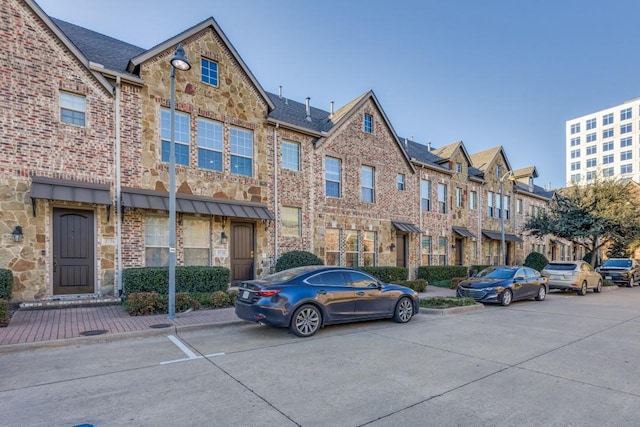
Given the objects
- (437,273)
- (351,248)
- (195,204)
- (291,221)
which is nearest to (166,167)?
(195,204)

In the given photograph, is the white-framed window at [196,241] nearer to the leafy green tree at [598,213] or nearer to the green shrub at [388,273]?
the green shrub at [388,273]

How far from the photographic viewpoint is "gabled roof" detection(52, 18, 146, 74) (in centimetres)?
1220

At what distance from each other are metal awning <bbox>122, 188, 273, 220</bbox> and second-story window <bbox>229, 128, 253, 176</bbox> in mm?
1388

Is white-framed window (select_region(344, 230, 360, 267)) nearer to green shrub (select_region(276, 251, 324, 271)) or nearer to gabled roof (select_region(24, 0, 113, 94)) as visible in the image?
green shrub (select_region(276, 251, 324, 271))

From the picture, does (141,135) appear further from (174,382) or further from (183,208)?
(174,382)

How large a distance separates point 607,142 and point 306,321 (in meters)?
94.5

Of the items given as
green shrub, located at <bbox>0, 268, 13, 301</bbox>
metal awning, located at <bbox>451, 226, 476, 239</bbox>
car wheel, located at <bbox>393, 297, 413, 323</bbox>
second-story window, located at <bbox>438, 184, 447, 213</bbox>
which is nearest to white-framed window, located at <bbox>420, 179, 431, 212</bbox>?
second-story window, located at <bbox>438, 184, 447, 213</bbox>

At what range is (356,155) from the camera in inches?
729

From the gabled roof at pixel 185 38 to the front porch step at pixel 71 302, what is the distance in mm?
7373

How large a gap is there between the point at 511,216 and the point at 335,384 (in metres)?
28.4

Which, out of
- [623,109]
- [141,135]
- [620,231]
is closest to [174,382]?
[141,135]

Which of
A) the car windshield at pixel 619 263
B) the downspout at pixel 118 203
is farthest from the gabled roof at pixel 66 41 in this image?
the car windshield at pixel 619 263

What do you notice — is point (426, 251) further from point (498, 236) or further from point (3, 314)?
point (3, 314)

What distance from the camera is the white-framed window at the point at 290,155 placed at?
1584 cm
